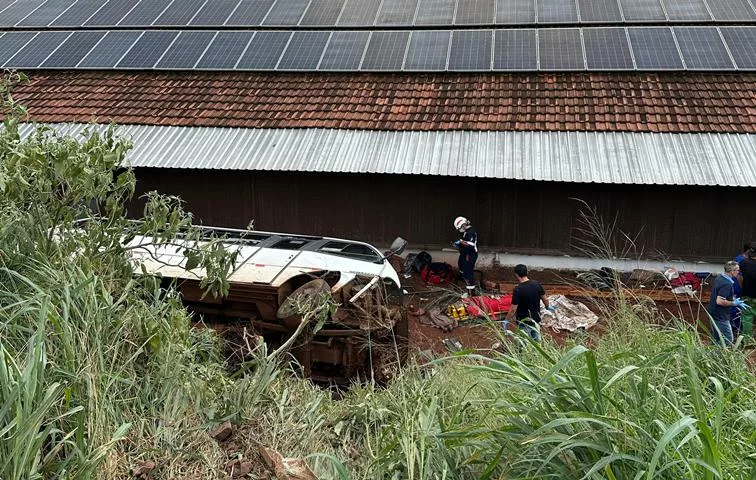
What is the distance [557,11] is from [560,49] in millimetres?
1842

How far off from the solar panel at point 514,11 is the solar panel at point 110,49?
9665 millimetres

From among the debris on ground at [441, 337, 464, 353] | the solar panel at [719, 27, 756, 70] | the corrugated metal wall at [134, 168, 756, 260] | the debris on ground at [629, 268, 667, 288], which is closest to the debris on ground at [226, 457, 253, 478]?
the debris on ground at [441, 337, 464, 353]

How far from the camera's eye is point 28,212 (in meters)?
4.45

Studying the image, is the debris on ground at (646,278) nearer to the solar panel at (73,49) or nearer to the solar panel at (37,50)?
the solar panel at (73,49)

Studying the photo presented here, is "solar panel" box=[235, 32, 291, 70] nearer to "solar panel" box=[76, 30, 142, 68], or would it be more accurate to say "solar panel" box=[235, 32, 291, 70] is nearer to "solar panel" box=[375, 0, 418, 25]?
"solar panel" box=[375, 0, 418, 25]

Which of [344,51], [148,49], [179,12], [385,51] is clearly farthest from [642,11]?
[148,49]

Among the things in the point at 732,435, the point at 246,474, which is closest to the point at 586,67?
the point at 732,435

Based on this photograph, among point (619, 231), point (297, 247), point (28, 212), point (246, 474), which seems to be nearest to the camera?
point (246, 474)

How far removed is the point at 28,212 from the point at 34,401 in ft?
6.20

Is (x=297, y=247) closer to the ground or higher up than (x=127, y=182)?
closer to the ground

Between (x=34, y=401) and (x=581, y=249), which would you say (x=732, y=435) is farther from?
(x=581, y=249)

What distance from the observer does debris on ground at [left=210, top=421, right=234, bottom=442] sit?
4020mm

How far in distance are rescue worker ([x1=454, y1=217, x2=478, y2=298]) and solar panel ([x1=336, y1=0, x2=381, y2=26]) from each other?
7026 millimetres

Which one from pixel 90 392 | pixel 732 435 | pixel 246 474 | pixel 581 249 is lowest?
pixel 581 249
